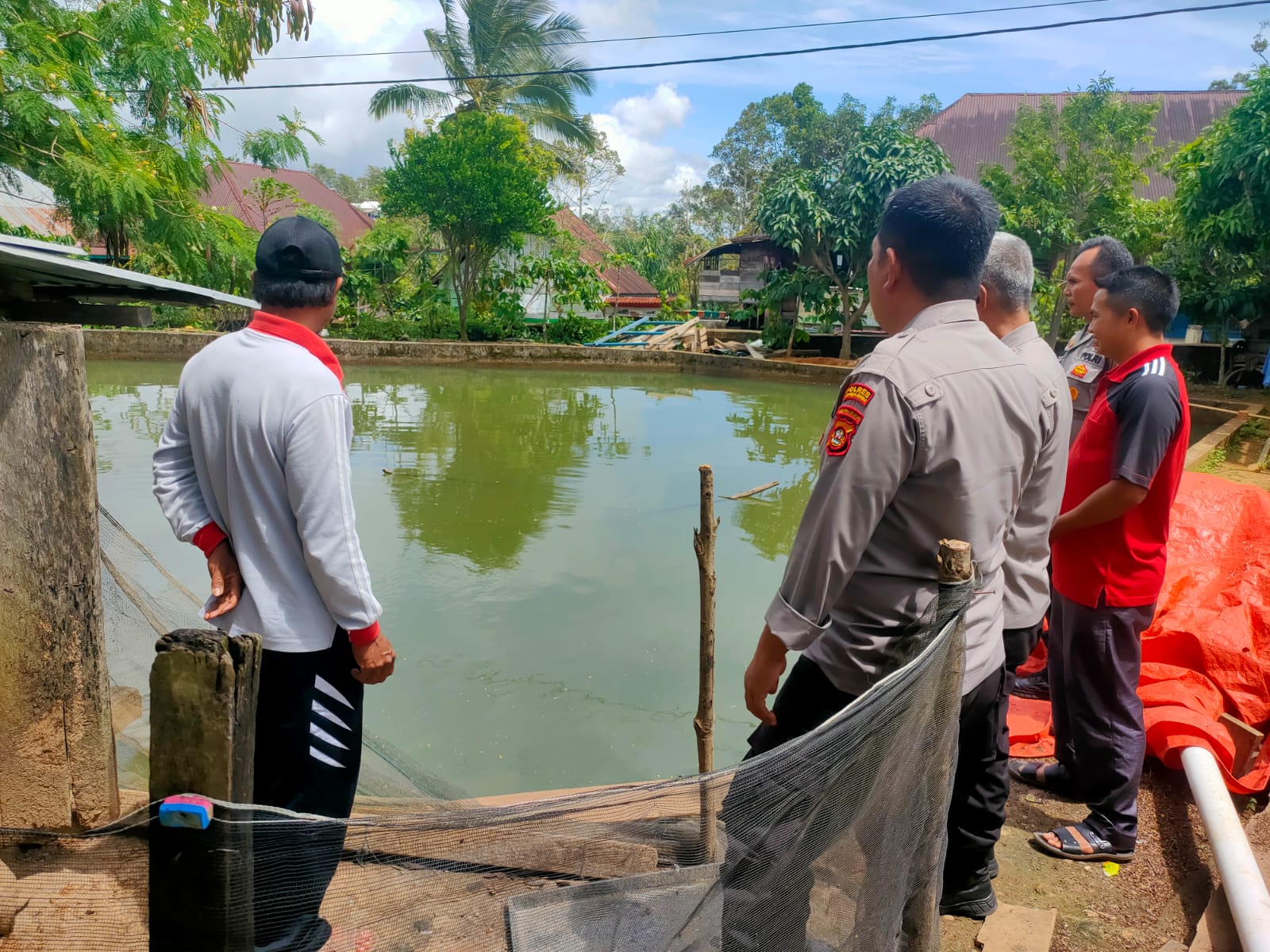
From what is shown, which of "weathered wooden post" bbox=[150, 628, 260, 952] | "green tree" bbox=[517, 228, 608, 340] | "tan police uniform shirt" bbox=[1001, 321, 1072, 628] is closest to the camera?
"weathered wooden post" bbox=[150, 628, 260, 952]

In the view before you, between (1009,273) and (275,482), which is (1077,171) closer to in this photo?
(1009,273)

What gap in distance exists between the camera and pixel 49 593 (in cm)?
162

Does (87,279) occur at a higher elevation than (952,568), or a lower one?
higher

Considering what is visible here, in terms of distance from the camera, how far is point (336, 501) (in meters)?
1.49

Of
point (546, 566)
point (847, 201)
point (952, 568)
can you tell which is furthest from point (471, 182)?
point (952, 568)

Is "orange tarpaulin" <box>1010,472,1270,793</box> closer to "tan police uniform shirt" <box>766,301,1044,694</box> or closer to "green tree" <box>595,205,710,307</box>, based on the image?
"tan police uniform shirt" <box>766,301,1044,694</box>

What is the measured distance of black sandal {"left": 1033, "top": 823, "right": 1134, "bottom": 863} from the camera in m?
2.13

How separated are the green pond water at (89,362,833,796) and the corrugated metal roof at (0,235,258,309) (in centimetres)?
180

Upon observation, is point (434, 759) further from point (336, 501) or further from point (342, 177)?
point (342, 177)

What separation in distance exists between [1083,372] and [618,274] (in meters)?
24.1

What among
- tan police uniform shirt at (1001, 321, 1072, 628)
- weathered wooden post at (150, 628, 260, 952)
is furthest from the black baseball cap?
tan police uniform shirt at (1001, 321, 1072, 628)

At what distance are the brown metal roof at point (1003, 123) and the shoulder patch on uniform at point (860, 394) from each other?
24941mm

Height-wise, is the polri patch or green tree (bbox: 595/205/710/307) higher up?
green tree (bbox: 595/205/710/307)

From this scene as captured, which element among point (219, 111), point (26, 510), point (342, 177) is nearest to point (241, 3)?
point (219, 111)
